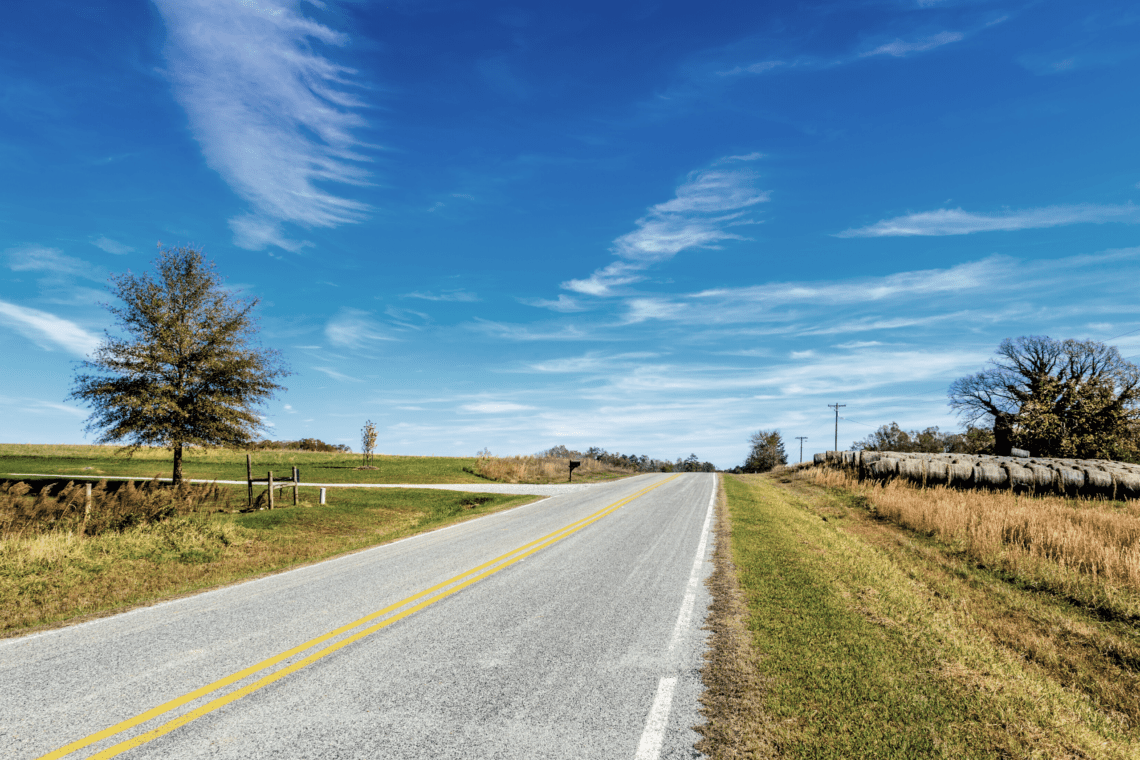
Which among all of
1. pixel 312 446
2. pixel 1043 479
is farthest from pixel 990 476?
pixel 312 446

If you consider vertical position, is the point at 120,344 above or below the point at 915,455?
above

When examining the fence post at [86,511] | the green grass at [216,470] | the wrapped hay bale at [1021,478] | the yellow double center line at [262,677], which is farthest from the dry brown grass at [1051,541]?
the green grass at [216,470]

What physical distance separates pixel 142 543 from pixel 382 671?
986 centimetres

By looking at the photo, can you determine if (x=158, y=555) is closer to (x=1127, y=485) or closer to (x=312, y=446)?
(x=1127, y=485)

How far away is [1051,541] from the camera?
11.7 meters

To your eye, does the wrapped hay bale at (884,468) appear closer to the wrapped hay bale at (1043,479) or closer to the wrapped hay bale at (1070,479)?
the wrapped hay bale at (1043,479)

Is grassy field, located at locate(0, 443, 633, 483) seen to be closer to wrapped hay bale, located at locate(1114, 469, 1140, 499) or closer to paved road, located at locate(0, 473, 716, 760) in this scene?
paved road, located at locate(0, 473, 716, 760)

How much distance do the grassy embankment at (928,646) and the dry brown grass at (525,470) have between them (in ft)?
90.8

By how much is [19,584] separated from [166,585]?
2.08m

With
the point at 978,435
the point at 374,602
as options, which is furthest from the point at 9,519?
the point at 978,435

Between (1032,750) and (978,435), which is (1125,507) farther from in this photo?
(978,435)

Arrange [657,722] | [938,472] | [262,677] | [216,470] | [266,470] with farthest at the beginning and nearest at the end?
1. [266,470]
2. [216,470]
3. [938,472]
4. [262,677]
5. [657,722]

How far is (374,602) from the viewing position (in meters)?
7.61

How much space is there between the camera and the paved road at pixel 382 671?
403 cm
